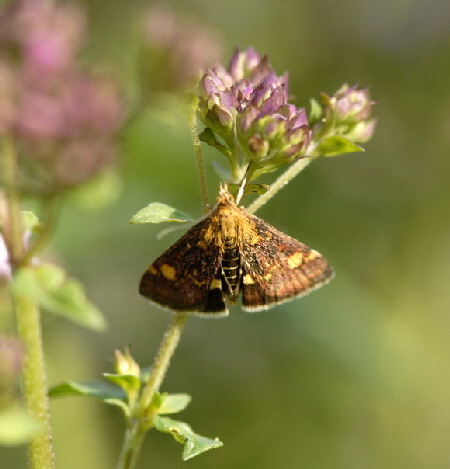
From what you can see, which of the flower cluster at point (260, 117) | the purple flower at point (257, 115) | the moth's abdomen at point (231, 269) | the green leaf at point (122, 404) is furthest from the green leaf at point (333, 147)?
the green leaf at point (122, 404)

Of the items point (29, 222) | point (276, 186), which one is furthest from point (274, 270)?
point (29, 222)

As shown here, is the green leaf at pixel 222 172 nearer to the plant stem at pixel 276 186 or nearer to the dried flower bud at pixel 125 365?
the plant stem at pixel 276 186

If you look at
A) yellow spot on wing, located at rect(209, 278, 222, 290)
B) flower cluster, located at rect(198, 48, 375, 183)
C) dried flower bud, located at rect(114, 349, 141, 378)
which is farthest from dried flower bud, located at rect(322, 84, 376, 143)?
dried flower bud, located at rect(114, 349, 141, 378)

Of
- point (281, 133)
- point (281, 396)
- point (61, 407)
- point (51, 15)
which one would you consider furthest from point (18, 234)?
point (281, 396)

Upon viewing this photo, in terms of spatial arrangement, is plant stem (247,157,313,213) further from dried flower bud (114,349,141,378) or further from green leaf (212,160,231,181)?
dried flower bud (114,349,141,378)

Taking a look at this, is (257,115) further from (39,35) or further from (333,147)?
(39,35)

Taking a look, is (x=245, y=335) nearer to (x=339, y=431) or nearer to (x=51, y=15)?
(x=339, y=431)

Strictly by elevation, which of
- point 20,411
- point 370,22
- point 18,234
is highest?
point 370,22
